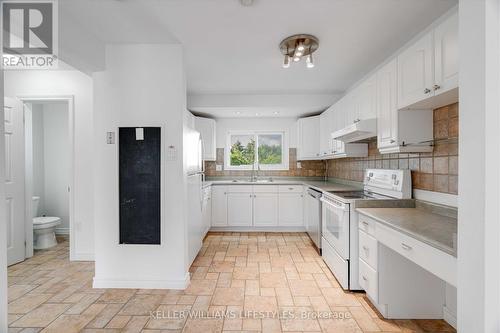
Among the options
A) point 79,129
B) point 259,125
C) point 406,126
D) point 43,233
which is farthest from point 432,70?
point 43,233

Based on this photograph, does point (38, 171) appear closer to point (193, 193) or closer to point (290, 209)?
point (193, 193)

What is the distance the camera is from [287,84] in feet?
12.1

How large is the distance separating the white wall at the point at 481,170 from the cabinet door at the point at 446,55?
530 millimetres

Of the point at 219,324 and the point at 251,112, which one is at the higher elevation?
the point at 251,112

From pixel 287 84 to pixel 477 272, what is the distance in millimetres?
3135

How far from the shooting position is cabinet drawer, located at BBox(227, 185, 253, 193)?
15.0 feet

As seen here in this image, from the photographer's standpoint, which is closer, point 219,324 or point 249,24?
point 219,324

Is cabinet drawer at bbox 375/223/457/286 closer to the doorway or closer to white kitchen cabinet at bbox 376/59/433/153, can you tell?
white kitchen cabinet at bbox 376/59/433/153

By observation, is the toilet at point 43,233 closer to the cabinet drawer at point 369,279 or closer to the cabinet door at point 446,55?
the cabinet drawer at point 369,279

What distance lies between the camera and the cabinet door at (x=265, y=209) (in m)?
4.57

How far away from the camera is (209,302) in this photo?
2254 millimetres

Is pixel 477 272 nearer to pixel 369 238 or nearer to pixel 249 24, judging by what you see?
pixel 369 238

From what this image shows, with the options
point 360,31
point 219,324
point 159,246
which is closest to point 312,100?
point 360,31

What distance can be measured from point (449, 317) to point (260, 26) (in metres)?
2.77
